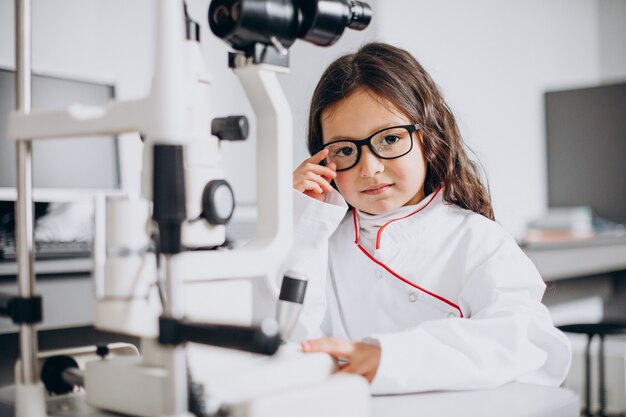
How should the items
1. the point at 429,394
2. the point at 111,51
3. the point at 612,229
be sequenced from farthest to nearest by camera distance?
the point at 612,229, the point at 111,51, the point at 429,394

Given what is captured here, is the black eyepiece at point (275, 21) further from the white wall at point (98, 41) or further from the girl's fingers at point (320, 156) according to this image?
the white wall at point (98, 41)

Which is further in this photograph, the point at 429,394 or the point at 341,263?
the point at 341,263

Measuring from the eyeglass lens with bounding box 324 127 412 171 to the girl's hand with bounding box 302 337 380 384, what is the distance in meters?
0.49

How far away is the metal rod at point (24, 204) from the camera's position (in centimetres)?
65

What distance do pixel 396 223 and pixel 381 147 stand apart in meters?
0.13

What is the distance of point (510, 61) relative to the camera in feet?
11.9

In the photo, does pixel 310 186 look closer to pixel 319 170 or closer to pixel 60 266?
pixel 319 170

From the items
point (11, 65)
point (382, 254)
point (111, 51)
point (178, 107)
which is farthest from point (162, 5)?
point (111, 51)

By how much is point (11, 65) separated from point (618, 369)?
8.08ft

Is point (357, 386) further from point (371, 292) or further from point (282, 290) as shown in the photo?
point (371, 292)

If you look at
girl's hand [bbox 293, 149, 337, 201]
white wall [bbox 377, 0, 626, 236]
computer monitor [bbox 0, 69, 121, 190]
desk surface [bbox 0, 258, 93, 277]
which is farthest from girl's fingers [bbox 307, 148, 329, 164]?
white wall [bbox 377, 0, 626, 236]

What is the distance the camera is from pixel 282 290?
63 centimetres

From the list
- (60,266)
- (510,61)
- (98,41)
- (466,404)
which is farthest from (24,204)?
(510,61)

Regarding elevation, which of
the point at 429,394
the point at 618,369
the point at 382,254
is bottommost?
the point at 618,369
